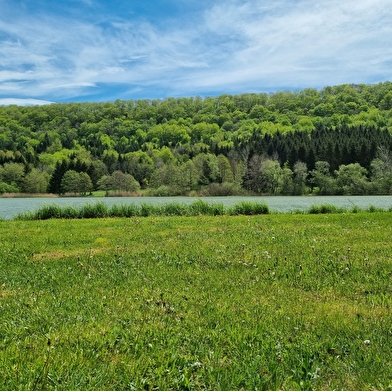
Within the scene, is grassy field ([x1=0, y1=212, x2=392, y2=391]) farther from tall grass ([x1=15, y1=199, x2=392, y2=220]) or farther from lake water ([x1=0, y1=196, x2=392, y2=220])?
lake water ([x1=0, y1=196, x2=392, y2=220])

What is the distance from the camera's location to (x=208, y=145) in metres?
147

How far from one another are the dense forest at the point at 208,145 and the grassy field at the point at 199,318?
252 ft

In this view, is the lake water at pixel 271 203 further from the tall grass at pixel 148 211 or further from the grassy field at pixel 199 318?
the grassy field at pixel 199 318

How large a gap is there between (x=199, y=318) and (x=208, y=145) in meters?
144

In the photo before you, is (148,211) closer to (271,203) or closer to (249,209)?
(249,209)

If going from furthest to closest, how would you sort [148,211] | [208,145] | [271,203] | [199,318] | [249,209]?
1. [208,145]
2. [271,203]
3. [249,209]
4. [148,211]
5. [199,318]

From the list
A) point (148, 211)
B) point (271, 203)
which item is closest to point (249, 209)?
point (148, 211)

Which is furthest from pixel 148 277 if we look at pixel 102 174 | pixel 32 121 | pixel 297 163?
pixel 32 121

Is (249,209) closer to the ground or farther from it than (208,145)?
farther from it

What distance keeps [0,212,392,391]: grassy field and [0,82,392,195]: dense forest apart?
76834 millimetres

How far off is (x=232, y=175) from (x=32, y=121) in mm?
108585

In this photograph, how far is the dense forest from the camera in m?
92.5

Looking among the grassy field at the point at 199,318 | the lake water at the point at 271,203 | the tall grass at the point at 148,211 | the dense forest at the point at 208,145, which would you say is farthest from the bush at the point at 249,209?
the dense forest at the point at 208,145

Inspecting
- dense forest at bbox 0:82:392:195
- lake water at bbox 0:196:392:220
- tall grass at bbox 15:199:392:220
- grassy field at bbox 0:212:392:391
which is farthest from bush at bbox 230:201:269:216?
dense forest at bbox 0:82:392:195
